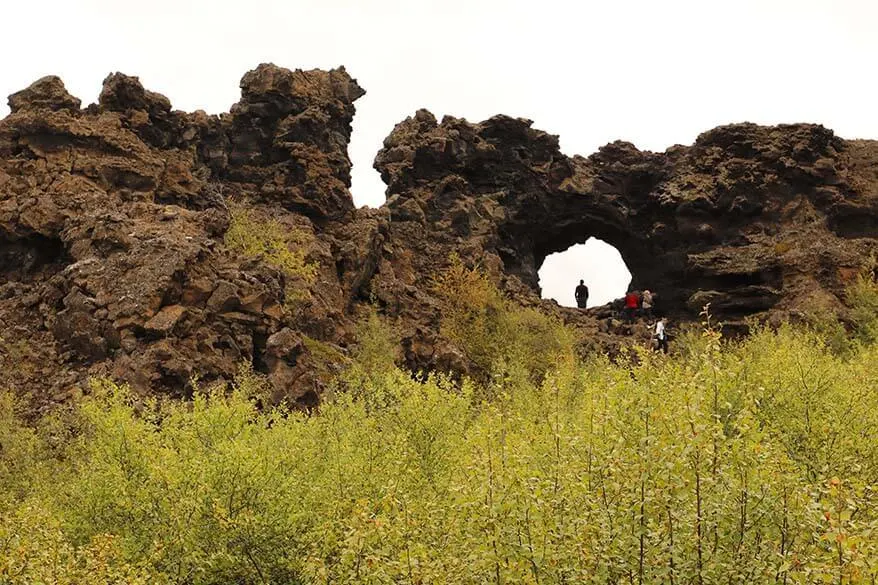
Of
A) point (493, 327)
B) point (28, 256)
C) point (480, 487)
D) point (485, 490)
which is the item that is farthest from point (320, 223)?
point (485, 490)

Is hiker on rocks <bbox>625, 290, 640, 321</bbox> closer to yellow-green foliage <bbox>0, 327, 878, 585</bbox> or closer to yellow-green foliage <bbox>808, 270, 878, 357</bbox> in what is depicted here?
yellow-green foliage <bbox>808, 270, 878, 357</bbox>

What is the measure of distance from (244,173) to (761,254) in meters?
44.1

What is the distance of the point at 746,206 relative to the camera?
234ft

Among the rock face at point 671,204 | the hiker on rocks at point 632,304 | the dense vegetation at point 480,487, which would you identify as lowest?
the dense vegetation at point 480,487

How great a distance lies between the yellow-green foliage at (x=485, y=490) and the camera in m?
12.5

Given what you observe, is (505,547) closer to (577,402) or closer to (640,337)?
(577,402)

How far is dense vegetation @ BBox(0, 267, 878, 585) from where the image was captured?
1255 cm

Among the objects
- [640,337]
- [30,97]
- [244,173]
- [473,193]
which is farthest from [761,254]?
[30,97]

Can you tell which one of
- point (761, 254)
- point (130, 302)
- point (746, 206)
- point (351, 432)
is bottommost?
point (351, 432)

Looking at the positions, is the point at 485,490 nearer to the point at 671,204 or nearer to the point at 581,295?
the point at 671,204

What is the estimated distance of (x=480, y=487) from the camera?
552 inches

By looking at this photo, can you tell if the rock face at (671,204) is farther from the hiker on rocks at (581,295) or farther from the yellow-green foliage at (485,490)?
the yellow-green foliage at (485,490)

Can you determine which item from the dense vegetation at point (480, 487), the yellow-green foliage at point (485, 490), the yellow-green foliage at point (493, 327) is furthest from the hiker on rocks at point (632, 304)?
the yellow-green foliage at point (485, 490)

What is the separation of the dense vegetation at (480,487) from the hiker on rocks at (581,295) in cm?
4119
